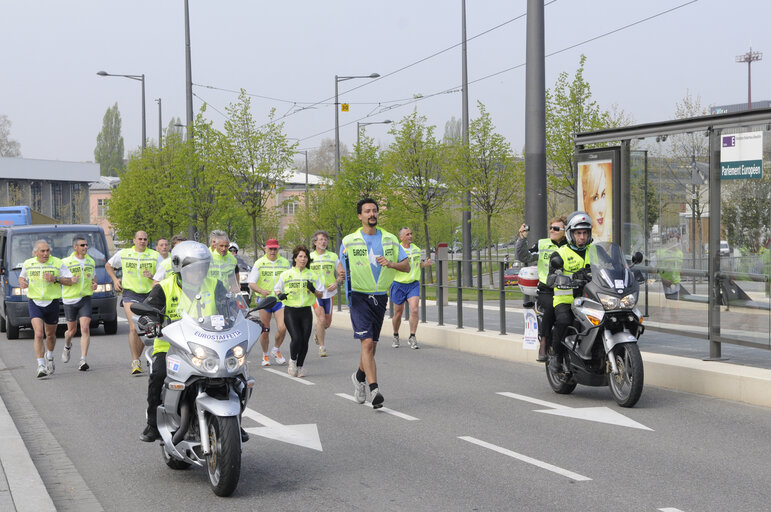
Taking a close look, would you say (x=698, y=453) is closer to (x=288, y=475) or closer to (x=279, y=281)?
(x=288, y=475)

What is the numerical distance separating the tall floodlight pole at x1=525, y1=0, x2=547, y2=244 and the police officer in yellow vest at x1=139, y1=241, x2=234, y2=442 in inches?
312

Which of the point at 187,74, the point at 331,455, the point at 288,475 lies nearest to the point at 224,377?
the point at 288,475

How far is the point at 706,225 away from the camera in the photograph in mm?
11250

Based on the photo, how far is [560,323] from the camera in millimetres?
9883

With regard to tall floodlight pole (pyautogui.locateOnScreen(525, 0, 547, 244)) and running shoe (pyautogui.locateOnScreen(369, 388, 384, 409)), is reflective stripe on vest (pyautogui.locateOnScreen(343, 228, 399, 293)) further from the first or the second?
tall floodlight pole (pyautogui.locateOnScreen(525, 0, 547, 244))

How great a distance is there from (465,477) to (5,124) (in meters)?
123

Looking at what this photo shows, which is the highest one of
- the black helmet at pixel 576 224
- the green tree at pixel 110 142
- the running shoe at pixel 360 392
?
the green tree at pixel 110 142

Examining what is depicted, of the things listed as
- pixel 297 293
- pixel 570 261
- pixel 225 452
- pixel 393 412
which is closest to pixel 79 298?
pixel 297 293

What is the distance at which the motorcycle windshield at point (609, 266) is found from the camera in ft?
30.5

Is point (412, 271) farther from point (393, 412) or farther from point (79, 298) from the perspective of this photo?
point (393, 412)

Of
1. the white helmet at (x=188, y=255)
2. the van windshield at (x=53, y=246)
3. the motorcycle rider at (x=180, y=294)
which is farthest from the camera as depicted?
the van windshield at (x=53, y=246)

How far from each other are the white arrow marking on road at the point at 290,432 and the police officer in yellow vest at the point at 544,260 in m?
2.93

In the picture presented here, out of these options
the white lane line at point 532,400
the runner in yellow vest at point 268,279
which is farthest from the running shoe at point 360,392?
the runner in yellow vest at point 268,279

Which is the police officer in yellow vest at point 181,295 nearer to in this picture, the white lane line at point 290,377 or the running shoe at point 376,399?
the running shoe at point 376,399
